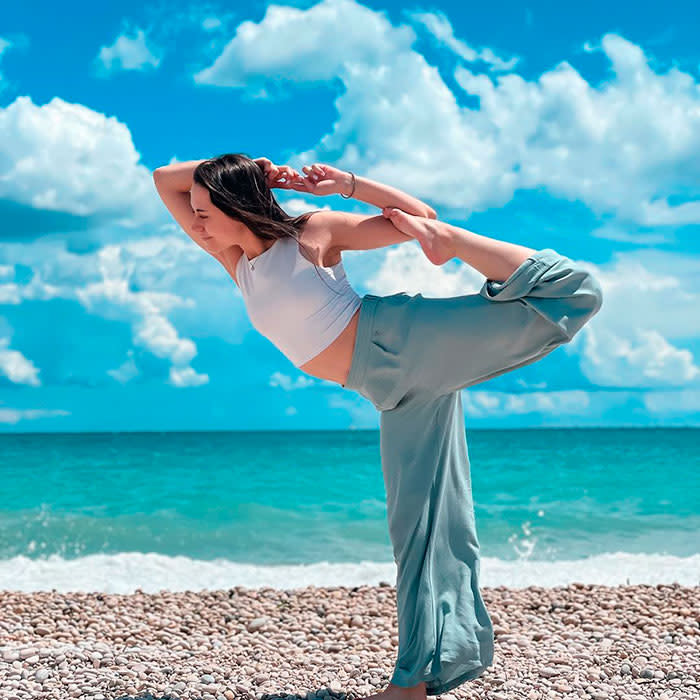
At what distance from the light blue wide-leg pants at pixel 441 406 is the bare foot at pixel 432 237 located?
0.19m

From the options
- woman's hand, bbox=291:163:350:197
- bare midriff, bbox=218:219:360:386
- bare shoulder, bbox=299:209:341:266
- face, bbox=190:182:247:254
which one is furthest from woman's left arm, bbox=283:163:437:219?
face, bbox=190:182:247:254

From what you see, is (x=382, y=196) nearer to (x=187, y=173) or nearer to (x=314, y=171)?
(x=314, y=171)

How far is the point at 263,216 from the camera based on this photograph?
3373mm

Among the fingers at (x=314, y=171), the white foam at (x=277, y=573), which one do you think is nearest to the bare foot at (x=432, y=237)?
the fingers at (x=314, y=171)

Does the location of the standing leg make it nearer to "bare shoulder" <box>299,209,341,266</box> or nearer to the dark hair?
"bare shoulder" <box>299,209,341,266</box>

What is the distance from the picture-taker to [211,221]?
3.41 metres

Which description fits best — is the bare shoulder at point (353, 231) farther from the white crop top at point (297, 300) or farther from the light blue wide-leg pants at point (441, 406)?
the light blue wide-leg pants at point (441, 406)

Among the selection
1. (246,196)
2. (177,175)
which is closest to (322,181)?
(246,196)

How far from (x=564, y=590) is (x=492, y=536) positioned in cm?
591

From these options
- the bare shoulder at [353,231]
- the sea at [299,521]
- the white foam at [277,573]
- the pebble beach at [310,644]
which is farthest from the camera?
the sea at [299,521]

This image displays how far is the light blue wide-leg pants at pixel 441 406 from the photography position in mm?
3191

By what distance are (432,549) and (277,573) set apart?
20.0ft

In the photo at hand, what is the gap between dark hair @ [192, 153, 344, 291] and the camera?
11.0 feet

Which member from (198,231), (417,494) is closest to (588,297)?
(417,494)
